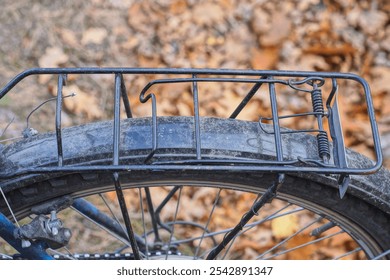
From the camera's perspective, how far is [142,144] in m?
1.55

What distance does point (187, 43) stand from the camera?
300cm

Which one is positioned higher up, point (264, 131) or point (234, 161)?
point (264, 131)

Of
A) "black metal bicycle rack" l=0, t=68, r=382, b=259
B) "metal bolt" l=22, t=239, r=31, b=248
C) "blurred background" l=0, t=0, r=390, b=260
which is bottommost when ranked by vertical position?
"metal bolt" l=22, t=239, r=31, b=248

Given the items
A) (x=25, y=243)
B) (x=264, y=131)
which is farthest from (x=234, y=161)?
(x=25, y=243)

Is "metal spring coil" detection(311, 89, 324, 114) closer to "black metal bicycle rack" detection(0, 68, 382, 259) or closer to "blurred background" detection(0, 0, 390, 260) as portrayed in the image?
"black metal bicycle rack" detection(0, 68, 382, 259)

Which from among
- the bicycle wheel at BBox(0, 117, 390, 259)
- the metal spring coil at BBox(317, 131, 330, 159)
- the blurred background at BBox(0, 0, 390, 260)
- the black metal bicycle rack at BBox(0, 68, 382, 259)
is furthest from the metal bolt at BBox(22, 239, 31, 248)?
the blurred background at BBox(0, 0, 390, 260)

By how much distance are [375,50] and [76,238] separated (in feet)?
5.58

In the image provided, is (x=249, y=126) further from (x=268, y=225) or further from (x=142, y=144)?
(x=268, y=225)

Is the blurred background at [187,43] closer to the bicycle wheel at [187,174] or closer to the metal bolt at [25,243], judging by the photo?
the bicycle wheel at [187,174]

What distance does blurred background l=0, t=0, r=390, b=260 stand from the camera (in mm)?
2832

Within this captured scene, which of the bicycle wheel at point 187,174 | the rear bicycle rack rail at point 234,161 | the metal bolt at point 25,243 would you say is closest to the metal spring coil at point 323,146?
the rear bicycle rack rail at point 234,161

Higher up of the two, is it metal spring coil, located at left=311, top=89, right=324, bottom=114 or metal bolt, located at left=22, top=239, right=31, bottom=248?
metal spring coil, located at left=311, top=89, right=324, bottom=114

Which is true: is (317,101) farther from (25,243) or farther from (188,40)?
(188,40)

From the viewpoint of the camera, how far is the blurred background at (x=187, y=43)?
2832mm
